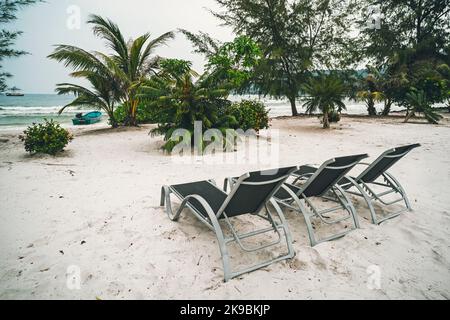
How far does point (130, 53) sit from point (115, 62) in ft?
3.12

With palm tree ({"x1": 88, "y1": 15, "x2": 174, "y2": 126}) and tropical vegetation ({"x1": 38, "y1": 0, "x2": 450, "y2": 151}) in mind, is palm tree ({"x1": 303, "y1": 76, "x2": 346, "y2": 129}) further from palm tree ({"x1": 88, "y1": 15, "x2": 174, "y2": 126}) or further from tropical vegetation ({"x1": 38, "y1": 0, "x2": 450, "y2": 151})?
palm tree ({"x1": 88, "y1": 15, "x2": 174, "y2": 126})

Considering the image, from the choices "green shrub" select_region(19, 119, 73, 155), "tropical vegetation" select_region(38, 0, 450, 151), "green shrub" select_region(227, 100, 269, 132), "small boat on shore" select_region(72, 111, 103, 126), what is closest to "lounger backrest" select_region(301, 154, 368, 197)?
"green shrub" select_region(227, 100, 269, 132)

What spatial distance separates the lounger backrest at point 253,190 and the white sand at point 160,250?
517mm

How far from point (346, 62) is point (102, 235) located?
20312mm

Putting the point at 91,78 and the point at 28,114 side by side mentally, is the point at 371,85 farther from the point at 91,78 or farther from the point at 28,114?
the point at 28,114

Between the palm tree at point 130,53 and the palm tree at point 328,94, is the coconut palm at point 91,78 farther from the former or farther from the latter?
the palm tree at point 328,94

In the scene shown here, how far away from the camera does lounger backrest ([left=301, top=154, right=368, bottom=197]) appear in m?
2.84

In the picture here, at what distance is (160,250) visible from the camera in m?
2.51

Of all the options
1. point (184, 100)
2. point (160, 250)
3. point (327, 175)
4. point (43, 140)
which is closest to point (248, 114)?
point (184, 100)

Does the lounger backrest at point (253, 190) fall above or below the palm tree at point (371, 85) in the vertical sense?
below

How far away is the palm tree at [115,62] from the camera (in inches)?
383

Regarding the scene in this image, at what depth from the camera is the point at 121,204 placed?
3592 mm

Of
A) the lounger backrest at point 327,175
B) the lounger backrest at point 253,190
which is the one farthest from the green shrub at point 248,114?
the lounger backrest at point 253,190
